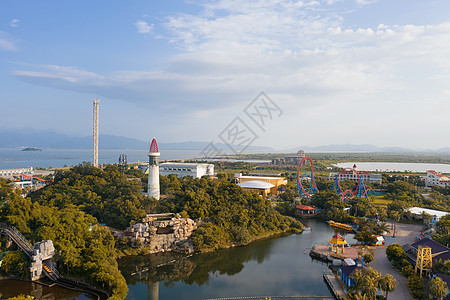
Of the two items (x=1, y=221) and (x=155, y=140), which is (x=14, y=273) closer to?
(x=1, y=221)

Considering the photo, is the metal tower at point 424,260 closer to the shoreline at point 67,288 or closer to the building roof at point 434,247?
the building roof at point 434,247

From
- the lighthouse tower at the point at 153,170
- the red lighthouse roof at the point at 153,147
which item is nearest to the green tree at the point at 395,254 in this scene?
the lighthouse tower at the point at 153,170

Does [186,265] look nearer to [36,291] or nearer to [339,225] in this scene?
[36,291]

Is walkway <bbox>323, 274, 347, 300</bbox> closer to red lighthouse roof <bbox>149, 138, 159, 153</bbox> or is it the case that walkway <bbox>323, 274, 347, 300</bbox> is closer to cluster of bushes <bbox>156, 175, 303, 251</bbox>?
cluster of bushes <bbox>156, 175, 303, 251</bbox>

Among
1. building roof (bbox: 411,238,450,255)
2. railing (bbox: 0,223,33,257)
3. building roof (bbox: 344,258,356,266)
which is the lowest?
building roof (bbox: 344,258,356,266)

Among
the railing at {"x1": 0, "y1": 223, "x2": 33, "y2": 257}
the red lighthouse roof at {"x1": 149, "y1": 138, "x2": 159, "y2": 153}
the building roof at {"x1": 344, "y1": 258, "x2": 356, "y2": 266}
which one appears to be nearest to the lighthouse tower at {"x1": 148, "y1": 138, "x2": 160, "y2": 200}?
the red lighthouse roof at {"x1": 149, "y1": 138, "x2": 159, "y2": 153}
